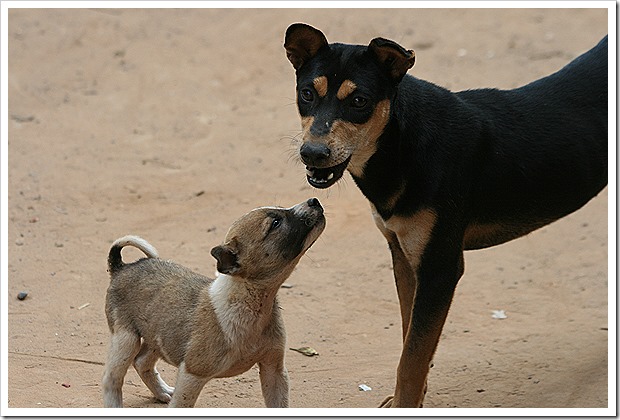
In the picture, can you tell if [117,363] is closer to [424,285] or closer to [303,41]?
[424,285]

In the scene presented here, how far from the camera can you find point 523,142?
6324mm

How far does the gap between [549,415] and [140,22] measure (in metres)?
8.95

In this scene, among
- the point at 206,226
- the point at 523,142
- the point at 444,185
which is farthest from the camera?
the point at 206,226

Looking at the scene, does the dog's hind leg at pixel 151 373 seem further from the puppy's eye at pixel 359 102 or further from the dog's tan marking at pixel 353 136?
the puppy's eye at pixel 359 102

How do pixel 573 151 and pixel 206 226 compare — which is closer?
→ pixel 573 151

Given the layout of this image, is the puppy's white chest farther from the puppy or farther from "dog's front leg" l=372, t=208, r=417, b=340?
"dog's front leg" l=372, t=208, r=417, b=340

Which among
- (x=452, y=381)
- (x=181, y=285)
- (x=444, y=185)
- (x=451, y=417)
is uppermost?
(x=444, y=185)

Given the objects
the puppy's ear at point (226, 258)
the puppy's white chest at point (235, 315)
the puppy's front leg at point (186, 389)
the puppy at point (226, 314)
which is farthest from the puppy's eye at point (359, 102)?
the puppy's front leg at point (186, 389)

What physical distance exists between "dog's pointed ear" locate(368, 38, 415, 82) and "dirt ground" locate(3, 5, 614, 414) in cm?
116

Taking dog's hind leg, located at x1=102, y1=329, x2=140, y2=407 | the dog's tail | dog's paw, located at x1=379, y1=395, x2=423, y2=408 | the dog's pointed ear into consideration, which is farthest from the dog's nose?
dog's paw, located at x1=379, y1=395, x2=423, y2=408

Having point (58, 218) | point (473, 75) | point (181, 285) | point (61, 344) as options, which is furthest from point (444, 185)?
point (473, 75)

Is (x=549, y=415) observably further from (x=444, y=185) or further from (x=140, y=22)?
(x=140, y=22)

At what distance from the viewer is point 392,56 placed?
18.4 ft

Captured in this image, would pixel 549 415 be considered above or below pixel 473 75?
Result: below
